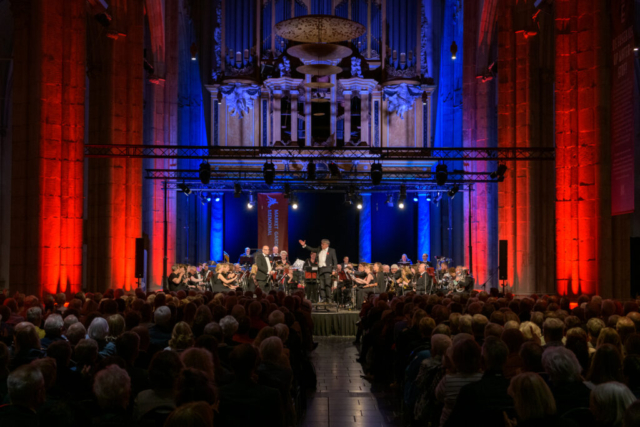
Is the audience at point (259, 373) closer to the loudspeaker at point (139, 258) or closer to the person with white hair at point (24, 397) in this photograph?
the person with white hair at point (24, 397)

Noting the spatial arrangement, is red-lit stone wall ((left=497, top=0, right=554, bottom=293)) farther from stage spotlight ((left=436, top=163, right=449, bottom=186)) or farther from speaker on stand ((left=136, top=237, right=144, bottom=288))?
speaker on stand ((left=136, top=237, right=144, bottom=288))

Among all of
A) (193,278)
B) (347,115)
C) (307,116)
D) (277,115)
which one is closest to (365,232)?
(347,115)

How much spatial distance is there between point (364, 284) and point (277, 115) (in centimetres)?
1278

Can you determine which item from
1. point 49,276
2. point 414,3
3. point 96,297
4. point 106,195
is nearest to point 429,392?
point 96,297

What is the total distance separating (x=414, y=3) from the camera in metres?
31.0

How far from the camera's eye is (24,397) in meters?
3.85

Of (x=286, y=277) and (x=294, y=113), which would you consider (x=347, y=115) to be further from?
(x=286, y=277)

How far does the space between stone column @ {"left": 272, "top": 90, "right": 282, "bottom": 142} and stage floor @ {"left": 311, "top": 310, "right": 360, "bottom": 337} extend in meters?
14.0

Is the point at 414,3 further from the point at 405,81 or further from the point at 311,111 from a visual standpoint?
the point at 311,111

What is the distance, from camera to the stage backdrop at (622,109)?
40.4 feet

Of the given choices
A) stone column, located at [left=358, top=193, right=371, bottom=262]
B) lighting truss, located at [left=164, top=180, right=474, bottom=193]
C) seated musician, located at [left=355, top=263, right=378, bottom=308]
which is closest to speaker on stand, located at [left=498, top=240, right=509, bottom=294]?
seated musician, located at [left=355, top=263, right=378, bottom=308]

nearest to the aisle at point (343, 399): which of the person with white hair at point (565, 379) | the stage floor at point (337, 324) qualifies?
the stage floor at point (337, 324)

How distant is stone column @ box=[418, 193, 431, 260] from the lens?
3147cm

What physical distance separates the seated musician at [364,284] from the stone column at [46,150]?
748 cm
